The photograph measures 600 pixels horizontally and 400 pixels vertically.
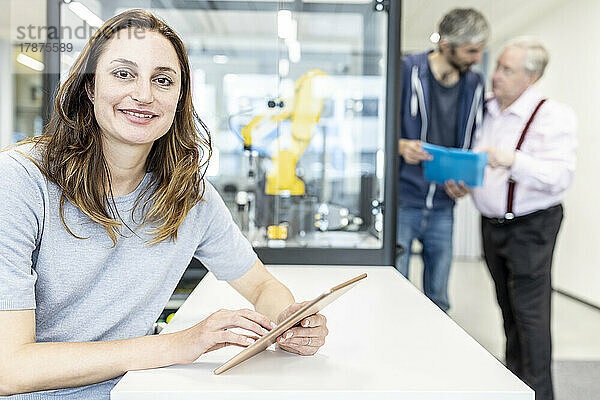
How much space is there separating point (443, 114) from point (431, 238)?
0.49m

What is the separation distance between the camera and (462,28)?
Answer: 2.39 m

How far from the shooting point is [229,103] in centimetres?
188

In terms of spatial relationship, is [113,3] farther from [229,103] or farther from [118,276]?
[118,276]

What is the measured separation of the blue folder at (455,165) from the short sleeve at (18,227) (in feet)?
5.05

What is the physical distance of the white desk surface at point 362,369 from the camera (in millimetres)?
766

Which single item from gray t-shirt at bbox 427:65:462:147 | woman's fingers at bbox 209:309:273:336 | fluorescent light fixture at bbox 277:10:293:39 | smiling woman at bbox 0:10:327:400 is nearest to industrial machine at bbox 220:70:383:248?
fluorescent light fixture at bbox 277:10:293:39

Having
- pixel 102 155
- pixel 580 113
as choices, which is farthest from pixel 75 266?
pixel 580 113

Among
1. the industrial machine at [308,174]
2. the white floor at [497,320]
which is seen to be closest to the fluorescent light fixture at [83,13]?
the industrial machine at [308,174]

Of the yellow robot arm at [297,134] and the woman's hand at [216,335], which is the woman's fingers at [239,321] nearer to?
the woman's hand at [216,335]

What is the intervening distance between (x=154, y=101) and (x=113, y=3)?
86 cm

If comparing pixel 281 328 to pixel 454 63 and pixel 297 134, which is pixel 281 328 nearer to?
pixel 297 134

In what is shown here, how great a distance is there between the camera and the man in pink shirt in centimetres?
218

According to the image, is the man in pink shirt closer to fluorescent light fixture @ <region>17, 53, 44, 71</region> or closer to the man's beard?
the man's beard

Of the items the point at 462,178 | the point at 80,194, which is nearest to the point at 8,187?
the point at 80,194
